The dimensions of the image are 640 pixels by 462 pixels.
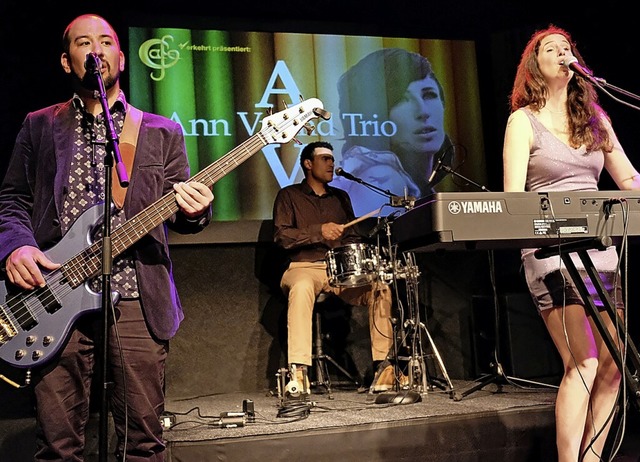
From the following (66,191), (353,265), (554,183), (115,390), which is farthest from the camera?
(353,265)

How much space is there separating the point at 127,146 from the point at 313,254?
258 centimetres

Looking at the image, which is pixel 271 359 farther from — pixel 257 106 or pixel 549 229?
pixel 549 229

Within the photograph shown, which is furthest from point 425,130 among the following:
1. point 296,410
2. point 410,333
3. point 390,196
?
point 296,410

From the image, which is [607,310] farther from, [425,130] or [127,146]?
[425,130]

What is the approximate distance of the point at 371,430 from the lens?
333 centimetres

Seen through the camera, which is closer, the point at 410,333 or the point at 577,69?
the point at 577,69

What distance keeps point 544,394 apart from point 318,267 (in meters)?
1.75

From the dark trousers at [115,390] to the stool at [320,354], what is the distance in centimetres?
249

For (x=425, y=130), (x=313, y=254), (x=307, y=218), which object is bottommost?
(x=313, y=254)

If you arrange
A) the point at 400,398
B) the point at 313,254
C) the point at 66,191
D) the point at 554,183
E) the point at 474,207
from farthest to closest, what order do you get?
the point at 313,254, the point at 400,398, the point at 554,183, the point at 66,191, the point at 474,207

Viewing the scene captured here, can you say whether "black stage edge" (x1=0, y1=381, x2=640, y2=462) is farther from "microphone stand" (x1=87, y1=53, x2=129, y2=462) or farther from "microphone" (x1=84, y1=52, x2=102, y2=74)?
"microphone" (x1=84, y1=52, x2=102, y2=74)

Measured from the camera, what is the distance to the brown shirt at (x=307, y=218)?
4.91 metres

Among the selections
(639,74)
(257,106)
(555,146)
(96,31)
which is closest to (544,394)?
(555,146)

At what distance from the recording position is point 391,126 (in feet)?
17.7
